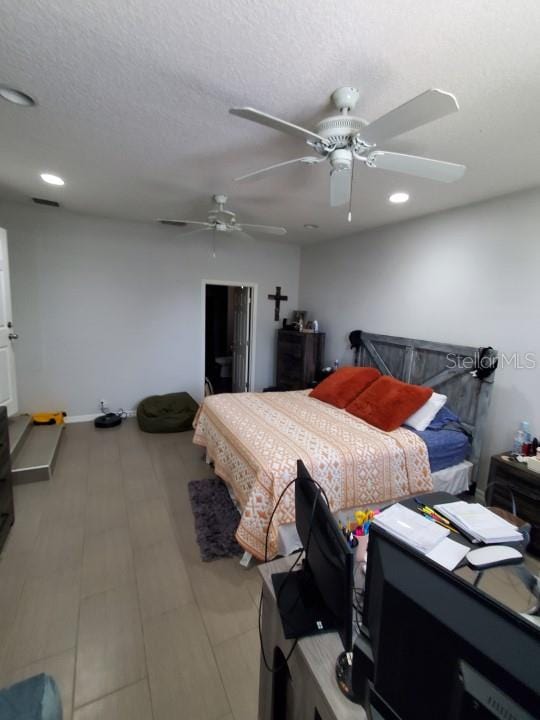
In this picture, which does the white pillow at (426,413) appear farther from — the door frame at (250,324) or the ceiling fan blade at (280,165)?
the door frame at (250,324)

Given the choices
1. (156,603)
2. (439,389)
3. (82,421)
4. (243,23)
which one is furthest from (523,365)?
(82,421)

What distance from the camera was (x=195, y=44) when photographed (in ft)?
4.19

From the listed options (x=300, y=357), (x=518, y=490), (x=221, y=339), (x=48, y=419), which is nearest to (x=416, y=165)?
(x=518, y=490)

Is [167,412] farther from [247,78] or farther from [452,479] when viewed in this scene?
[247,78]

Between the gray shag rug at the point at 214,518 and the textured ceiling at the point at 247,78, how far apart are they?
2.58m

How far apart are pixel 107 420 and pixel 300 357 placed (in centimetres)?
271

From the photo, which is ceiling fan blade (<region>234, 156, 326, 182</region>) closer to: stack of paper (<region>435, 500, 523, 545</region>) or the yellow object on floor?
stack of paper (<region>435, 500, 523, 545</region>)

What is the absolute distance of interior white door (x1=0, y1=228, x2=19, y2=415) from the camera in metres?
3.08

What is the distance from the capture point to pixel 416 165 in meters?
1.63

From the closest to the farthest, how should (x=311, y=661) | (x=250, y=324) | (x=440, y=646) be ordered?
(x=440, y=646)
(x=311, y=661)
(x=250, y=324)

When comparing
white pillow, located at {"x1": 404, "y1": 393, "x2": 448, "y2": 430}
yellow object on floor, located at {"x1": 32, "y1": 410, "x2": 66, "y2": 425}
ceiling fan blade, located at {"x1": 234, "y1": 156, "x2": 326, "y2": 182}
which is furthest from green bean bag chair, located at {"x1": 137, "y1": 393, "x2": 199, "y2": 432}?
ceiling fan blade, located at {"x1": 234, "y1": 156, "x2": 326, "y2": 182}

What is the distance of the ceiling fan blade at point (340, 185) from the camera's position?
5.46 ft

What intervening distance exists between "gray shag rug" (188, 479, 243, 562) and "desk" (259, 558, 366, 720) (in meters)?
1.04

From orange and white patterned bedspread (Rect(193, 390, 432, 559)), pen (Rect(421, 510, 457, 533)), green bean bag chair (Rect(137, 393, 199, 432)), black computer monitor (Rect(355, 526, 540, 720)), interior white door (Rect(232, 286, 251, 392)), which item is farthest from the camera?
interior white door (Rect(232, 286, 251, 392))
